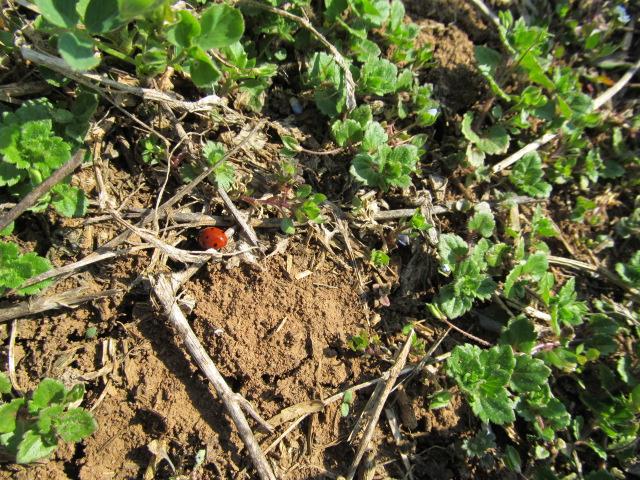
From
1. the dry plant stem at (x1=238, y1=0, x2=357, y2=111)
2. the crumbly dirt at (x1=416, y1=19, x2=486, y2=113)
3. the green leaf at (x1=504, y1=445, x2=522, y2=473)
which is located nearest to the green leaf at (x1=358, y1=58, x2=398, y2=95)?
the dry plant stem at (x1=238, y1=0, x2=357, y2=111)

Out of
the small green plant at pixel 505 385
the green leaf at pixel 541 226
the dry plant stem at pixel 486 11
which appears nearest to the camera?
the small green plant at pixel 505 385

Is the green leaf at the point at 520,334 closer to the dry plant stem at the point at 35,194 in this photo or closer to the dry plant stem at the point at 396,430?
the dry plant stem at the point at 396,430

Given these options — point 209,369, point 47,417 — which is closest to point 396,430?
point 209,369

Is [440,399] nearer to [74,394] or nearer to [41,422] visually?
[74,394]

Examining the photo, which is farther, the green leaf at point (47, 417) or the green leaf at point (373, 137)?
the green leaf at point (373, 137)

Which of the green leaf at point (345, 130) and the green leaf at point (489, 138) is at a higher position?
the green leaf at point (489, 138)

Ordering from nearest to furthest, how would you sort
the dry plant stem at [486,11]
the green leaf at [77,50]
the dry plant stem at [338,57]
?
1. the green leaf at [77,50]
2. the dry plant stem at [338,57]
3. the dry plant stem at [486,11]

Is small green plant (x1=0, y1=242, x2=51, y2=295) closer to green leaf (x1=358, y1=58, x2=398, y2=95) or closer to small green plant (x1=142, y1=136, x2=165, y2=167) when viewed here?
small green plant (x1=142, y1=136, x2=165, y2=167)

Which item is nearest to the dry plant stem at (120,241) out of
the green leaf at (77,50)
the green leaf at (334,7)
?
the green leaf at (77,50)
